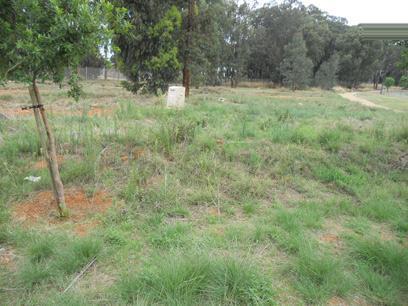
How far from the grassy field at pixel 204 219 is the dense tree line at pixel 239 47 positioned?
9.49 ft

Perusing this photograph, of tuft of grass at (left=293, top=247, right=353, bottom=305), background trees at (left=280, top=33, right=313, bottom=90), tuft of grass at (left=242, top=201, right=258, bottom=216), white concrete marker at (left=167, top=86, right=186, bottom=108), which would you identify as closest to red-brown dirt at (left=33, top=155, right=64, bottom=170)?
tuft of grass at (left=242, top=201, right=258, bottom=216)

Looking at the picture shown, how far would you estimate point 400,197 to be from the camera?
185 inches

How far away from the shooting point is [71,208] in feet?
12.6

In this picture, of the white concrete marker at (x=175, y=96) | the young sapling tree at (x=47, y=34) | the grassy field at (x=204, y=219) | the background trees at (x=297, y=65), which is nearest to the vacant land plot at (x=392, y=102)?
the background trees at (x=297, y=65)

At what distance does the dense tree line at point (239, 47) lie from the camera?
14.8 metres

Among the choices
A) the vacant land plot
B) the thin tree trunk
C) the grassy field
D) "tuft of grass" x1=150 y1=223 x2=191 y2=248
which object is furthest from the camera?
the vacant land plot

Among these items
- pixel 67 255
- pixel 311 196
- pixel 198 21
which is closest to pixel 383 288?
pixel 311 196

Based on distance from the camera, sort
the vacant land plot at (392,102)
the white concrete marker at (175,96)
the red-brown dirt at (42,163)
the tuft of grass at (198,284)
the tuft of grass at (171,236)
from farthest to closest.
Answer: the vacant land plot at (392,102), the white concrete marker at (175,96), the red-brown dirt at (42,163), the tuft of grass at (171,236), the tuft of grass at (198,284)

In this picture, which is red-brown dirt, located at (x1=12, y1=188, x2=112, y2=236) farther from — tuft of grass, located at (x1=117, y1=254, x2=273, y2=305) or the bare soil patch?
tuft of grass, located at (x1=117, y1=254, x2=273, y2=305)

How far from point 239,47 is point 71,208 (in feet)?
117

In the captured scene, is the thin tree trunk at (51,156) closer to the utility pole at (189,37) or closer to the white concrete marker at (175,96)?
the white concrete marker at (175,96)

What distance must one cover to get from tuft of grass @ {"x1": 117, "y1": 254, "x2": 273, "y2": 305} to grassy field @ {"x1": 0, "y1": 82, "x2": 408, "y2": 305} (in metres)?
0.01

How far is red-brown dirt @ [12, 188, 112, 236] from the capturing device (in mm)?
3534

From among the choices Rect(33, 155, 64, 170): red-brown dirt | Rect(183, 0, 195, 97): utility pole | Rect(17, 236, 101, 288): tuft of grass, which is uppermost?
Rect(183, 0, 195, 97): utility pole
